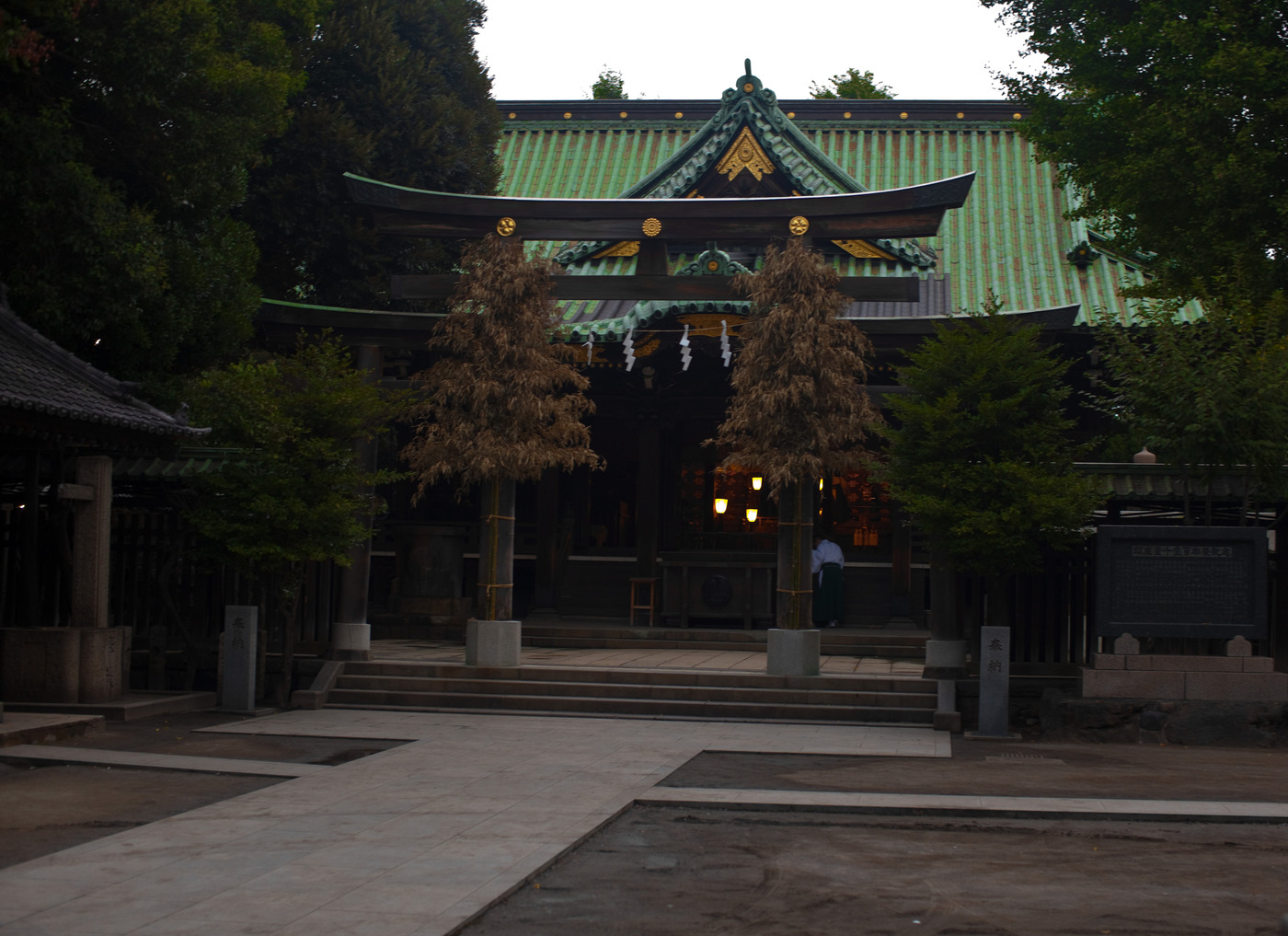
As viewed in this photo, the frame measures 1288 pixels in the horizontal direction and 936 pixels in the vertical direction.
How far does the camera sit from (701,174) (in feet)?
68.5

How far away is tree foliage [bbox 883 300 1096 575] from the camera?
536 inches

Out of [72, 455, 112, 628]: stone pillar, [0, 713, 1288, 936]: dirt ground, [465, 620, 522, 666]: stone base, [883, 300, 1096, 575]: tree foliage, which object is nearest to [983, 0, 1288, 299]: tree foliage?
[883, 300, 1096, 575]: tree foliage

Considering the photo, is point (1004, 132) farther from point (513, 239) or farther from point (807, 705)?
point (807, 705)

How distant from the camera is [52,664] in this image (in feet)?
44.8

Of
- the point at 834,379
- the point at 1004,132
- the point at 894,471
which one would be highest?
the point at 1004,132

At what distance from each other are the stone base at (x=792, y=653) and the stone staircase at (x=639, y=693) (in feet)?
0.37

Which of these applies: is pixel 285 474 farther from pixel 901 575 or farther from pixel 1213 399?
pixel 901 575

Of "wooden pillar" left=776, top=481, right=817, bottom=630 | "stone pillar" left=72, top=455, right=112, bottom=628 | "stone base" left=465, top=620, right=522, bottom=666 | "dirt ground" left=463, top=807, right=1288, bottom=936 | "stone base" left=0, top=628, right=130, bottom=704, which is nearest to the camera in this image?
"dirt ground" left=463, top=807, right=1288, bottom=936

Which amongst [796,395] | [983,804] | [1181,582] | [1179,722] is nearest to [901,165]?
[796,395]

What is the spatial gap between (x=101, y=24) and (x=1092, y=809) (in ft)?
42.8

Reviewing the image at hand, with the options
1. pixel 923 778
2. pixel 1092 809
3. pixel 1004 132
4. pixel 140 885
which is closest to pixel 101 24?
pixel 140 885

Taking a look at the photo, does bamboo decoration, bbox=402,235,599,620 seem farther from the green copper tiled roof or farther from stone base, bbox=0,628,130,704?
the green copper tiled roof

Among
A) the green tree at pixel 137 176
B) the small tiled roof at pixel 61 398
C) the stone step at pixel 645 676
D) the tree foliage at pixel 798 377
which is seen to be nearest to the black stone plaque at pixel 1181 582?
the stone step at pixel 645 676

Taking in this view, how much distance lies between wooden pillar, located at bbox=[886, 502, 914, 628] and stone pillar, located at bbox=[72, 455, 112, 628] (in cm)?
1183
